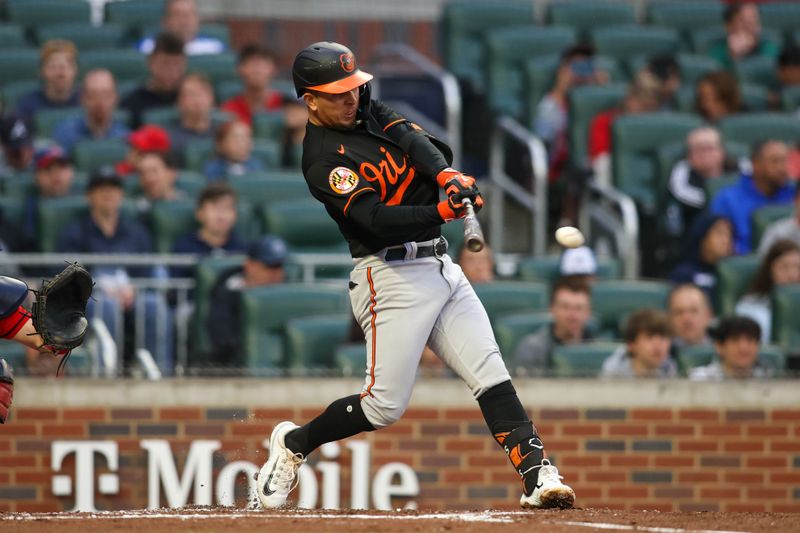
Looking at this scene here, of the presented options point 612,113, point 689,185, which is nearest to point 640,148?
point 612,113

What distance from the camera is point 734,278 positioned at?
27.7ft

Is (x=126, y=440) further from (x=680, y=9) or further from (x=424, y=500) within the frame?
(x=680, y=9)

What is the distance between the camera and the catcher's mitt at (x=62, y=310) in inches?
206

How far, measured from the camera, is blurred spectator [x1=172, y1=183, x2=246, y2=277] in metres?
8.25

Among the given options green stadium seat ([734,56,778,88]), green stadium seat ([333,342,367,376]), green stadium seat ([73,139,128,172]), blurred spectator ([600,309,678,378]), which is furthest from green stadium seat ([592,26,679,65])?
green stadium seat ([333,342,367,376])

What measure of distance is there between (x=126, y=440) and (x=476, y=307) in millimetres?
2648

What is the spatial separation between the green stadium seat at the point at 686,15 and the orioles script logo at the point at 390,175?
7.71 meters

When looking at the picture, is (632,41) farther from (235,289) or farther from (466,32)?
(235,289)

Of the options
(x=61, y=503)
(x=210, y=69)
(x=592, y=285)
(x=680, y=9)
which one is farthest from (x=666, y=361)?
(x=680, y=9)

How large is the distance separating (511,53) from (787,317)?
4060 mm

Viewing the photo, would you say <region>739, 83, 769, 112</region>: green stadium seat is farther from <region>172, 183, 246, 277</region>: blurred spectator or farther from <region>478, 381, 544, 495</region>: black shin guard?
<region>478, 381, 544, 495</region>: black shin guard

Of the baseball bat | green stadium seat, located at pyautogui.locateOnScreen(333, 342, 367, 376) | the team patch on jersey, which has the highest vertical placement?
the team patch on jersey

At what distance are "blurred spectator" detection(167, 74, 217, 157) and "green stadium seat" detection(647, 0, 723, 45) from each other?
182 inches

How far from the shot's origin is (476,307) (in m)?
5.41
